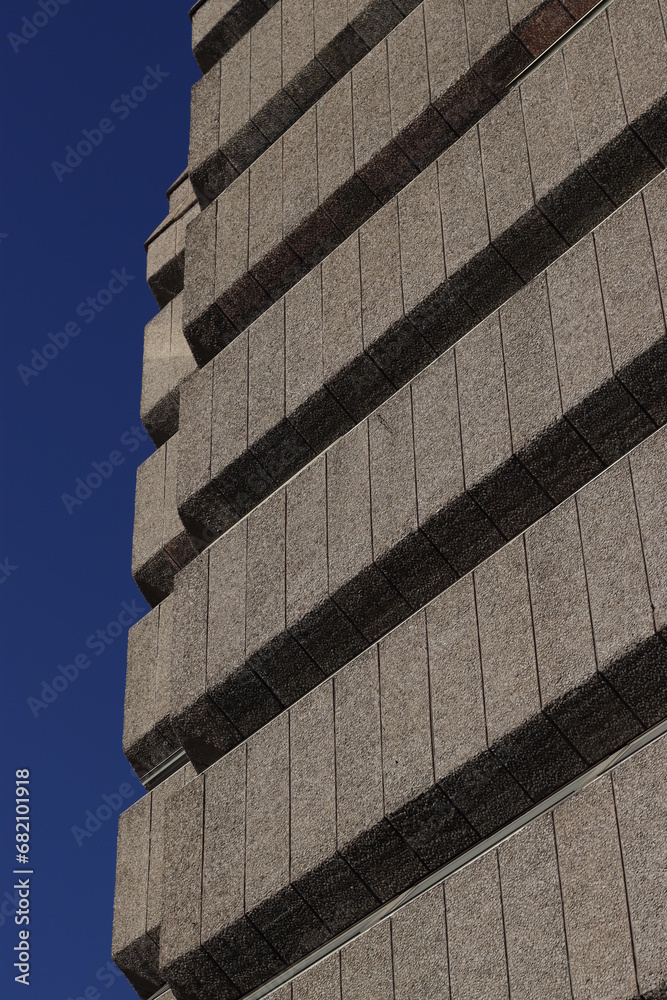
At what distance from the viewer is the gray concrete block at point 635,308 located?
13.0 m

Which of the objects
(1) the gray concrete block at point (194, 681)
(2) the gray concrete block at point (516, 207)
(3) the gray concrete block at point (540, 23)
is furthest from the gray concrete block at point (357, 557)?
(3) the gray concrete block at point (540, 23)

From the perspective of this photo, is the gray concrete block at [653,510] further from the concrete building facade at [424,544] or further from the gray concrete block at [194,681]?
the gray concrete block at [194,681]

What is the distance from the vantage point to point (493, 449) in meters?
14.2

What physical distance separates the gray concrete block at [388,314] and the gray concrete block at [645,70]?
130 inches

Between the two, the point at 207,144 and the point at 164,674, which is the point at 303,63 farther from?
the point at 164,674

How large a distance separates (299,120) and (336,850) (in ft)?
36.4

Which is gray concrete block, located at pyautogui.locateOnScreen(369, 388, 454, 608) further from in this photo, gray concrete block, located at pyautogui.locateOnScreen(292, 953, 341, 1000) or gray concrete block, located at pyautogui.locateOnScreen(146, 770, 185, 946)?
gray concrete block, located at pyautogui.locateOnScreen(146, 770, 185, 946)

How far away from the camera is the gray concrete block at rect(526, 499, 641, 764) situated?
12.0m

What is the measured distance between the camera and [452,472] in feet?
47.6

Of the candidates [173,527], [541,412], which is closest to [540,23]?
[541,412]

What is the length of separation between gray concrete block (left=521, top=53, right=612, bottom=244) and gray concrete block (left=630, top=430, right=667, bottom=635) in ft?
12.4

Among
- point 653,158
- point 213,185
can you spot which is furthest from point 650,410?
point 213,185

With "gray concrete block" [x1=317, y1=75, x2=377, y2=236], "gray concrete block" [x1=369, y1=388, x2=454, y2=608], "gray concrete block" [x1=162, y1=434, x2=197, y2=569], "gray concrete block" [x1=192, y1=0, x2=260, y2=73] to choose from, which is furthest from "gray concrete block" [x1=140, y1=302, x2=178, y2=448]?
"gray concrete block" [x1=369, y1=388, x2=454, y2=608]

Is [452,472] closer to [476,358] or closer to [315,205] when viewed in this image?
[476,358]
